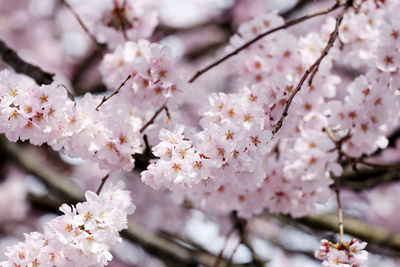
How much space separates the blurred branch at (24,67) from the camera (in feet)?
7.63

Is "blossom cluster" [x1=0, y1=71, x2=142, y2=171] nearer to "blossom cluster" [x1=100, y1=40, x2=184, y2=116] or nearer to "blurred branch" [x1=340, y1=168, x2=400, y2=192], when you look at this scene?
"blossom cluster" [x1=100, y1=40, x2=184, y2=116]

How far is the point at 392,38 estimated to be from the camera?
2.16 meters

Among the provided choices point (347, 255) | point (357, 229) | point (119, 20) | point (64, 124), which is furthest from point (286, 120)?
point (357, 229)

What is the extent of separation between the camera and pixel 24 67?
2426mm

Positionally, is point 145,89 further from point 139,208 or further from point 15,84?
point 139,208

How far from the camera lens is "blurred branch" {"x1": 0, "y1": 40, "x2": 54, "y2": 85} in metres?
2.33

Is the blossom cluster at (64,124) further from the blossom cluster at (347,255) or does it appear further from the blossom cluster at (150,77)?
the blossom cluster at (347,255)

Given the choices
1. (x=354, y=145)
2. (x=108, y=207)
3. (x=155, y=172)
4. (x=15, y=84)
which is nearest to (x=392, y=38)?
(x=354, y=145)

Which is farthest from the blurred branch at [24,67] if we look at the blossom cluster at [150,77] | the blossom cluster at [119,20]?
the blossom cluster at [119,20]

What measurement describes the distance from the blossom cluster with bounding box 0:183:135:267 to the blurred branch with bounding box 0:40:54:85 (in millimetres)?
759

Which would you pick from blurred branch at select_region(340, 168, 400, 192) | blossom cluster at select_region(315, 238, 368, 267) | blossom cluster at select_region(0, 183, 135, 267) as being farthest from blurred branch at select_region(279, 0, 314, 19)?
blossom cluster at select_region(0, 183, 135, 267)

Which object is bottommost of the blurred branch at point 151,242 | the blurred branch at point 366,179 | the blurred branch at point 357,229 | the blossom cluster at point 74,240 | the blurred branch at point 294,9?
the blossom cluster at point 74,240

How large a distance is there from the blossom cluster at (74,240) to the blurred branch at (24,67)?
76 cm

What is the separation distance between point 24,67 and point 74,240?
40.3 inches
